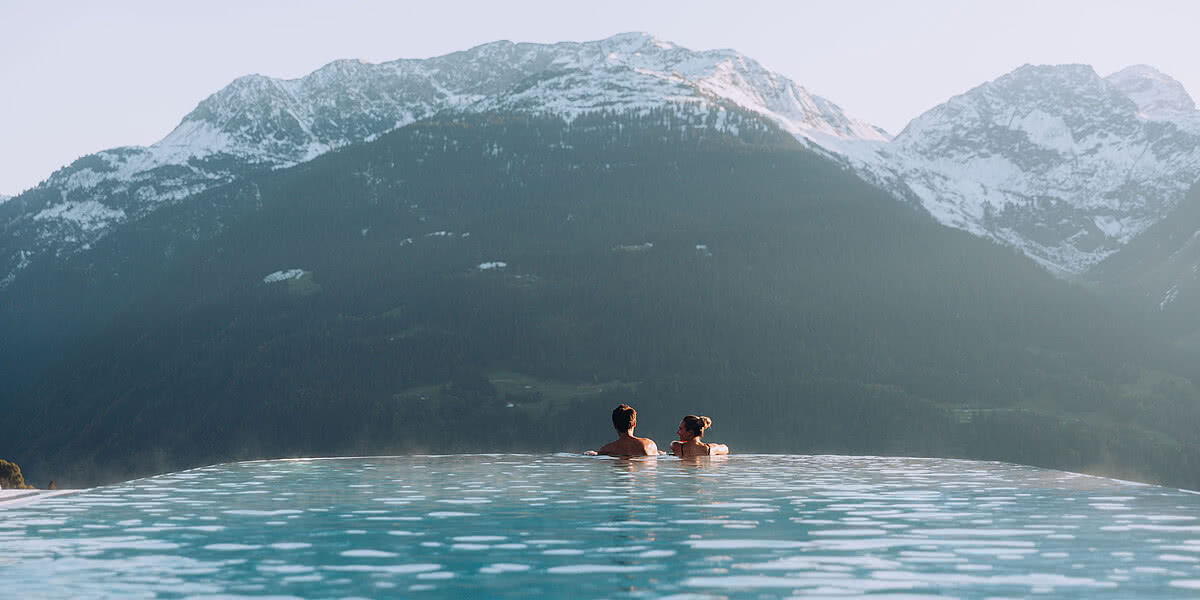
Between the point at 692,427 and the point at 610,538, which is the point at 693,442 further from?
the point at 610,538

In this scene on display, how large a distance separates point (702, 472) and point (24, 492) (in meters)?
19.7

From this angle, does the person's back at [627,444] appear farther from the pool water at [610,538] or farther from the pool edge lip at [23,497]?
the pool edge lip at [23,497]

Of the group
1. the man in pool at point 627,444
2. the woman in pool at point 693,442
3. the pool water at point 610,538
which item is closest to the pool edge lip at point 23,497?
the pool water at point 610,538

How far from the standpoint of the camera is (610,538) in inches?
1049

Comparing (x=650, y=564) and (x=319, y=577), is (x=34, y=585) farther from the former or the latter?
(x=650, y=564)

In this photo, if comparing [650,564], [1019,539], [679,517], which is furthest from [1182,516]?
[650,564]

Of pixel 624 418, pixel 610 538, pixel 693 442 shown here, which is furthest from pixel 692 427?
pixel 610 538

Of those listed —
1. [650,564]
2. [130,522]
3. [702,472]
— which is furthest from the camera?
[702,472]

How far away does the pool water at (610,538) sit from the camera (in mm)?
21109

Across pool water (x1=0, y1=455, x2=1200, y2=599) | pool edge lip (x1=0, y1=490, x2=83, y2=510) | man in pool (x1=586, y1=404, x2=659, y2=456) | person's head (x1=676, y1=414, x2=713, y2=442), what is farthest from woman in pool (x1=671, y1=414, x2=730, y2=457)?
pool edge lip (x1=0, y1=490, x2=83, y2=510)

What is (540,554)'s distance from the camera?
80.4 feet

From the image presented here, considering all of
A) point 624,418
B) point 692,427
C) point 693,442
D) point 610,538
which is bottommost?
point 610,538

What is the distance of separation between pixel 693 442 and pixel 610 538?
76.9ft

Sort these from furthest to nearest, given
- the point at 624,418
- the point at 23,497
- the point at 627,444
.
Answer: the point at 627,444, the point at 624,418, the point at 23,497
